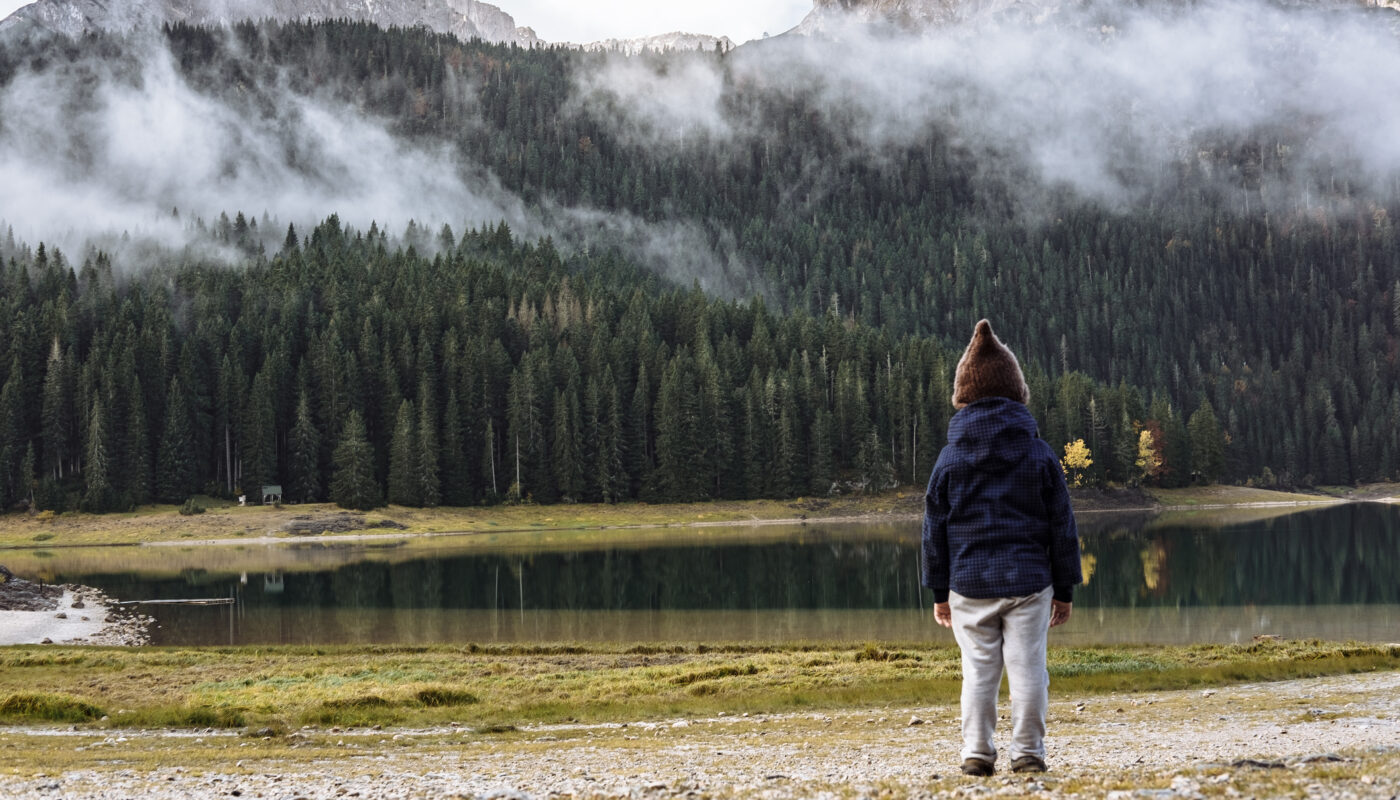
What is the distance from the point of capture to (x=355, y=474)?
112 m

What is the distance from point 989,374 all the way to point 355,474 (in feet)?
361

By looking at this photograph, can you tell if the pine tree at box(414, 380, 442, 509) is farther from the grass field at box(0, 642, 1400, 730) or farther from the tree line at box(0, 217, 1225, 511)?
the grass field at box(0, 642, 1400, 730)

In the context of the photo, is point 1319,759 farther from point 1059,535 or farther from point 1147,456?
point 1147,456

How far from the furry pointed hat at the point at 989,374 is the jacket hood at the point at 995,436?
0.16m

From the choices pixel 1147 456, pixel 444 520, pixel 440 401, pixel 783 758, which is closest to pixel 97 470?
pixel 444 520

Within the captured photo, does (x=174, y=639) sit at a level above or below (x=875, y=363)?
below

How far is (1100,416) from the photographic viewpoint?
444 ft

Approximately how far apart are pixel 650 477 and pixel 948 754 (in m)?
110

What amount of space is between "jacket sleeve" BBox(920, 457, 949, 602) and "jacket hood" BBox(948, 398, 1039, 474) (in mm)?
278

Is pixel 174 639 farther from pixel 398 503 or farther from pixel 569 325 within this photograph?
pixel 569 325

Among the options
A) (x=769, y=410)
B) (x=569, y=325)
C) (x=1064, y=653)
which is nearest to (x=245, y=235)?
(x=569, y=325)

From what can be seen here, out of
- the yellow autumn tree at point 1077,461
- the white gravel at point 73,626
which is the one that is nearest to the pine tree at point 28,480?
the white gravel at point 73,626

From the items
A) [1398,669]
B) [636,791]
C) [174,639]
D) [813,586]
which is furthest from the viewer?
[813,586]

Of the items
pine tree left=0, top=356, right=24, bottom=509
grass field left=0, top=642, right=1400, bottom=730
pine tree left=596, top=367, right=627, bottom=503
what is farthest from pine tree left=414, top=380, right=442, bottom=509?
grass field left=0, top=642, right=1400, bottom=730
